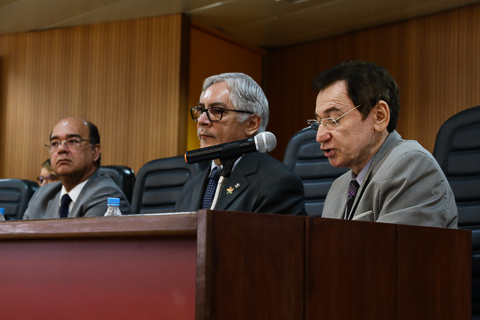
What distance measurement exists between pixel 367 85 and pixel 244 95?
0.61 m

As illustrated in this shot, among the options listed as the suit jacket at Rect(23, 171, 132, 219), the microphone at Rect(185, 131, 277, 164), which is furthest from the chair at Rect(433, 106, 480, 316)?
the suit jacket at Rect(23, 171, 132, 219)

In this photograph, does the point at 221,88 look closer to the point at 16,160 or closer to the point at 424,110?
the point at 424,110

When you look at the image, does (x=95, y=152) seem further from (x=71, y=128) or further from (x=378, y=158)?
(x=378, y=158)

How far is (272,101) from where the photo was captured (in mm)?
7523

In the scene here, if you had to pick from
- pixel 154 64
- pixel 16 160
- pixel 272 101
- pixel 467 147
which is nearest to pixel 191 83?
pixel 154 64

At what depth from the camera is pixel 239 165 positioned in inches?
73.9

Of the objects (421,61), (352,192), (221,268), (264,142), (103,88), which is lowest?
(221,268)

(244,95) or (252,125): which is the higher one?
(244,95)

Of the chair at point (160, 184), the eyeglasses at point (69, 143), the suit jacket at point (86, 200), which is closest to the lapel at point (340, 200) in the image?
the chair at point (160, 184)

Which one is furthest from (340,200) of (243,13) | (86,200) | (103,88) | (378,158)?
(103,88)

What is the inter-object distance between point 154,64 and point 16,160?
2.03 m

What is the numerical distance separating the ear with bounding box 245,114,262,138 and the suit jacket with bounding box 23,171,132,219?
2.47ft

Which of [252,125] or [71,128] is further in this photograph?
[71,128]

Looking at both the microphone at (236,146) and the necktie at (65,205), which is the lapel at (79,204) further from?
the microphone at (236,146)
